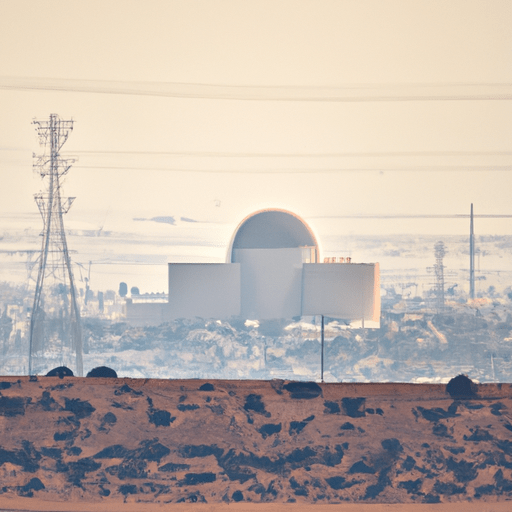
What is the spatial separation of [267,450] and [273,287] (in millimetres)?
3611

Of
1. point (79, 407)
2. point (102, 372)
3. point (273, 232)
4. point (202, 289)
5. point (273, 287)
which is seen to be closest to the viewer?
point (79, 407)

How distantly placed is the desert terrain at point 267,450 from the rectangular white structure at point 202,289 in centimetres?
301

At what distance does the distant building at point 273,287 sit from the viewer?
23.6 ft

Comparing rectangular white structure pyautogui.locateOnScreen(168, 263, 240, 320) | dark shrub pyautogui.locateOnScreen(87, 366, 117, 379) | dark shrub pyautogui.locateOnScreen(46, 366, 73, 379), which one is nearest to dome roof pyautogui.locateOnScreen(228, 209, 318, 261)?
rectangular white structure pyautogui.locateOnScreen(168, 263, 240, 320)

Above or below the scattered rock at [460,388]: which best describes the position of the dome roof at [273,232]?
above

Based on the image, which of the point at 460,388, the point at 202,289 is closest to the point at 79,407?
the point at 460,388

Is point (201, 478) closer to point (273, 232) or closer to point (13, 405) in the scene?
point (13, 405)

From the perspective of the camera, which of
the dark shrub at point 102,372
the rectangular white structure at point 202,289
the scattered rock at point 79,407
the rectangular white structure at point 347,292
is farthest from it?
the rectangular white structure at point 202,289

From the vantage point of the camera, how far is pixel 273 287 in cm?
789

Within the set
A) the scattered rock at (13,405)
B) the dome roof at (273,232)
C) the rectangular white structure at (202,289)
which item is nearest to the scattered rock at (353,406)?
the scattered rock at (13,405)

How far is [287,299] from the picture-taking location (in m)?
7.80

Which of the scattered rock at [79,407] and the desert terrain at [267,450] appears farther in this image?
the scattered rock at [79,407]

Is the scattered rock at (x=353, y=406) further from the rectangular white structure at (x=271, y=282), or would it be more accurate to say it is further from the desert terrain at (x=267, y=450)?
the rectangular white structure at (x=271, y=282)

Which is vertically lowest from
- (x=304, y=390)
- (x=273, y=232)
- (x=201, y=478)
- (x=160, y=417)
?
(x=201, y=478)
